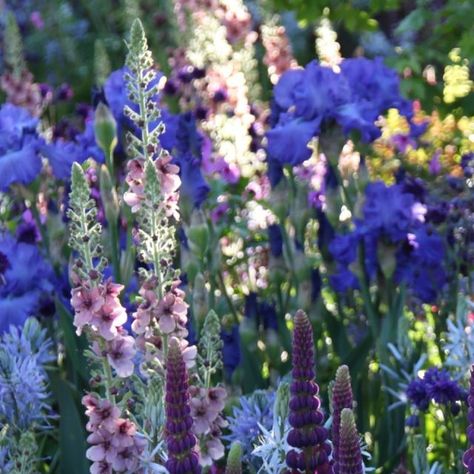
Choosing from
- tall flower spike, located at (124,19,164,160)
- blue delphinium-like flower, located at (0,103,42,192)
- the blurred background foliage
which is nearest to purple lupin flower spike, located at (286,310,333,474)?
tall flower spike, located at (124,19,164,160)

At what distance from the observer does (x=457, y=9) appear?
144 inches

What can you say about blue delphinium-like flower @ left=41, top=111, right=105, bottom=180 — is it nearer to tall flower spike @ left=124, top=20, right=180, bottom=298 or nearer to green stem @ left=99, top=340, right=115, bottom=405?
tall flower spike @ left=124, top=20, right=180, bottom=298

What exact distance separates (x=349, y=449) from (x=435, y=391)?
3.40ft

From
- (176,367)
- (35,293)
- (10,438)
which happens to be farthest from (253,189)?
(176,367)

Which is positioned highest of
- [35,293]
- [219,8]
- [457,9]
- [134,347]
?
[219,8]

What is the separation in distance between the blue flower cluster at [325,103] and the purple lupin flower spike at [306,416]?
5.17ft

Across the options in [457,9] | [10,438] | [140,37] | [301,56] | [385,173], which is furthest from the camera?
[301,56]

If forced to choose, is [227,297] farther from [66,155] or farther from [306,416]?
[306,416]

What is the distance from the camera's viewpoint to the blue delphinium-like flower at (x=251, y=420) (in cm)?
243

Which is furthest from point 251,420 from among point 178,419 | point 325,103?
point 325,103

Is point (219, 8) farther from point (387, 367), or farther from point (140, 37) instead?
point (140, 37)

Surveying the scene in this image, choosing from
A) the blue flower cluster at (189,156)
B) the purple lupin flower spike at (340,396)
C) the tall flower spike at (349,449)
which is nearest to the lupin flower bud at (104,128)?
the blue flower cluster at (189,156)

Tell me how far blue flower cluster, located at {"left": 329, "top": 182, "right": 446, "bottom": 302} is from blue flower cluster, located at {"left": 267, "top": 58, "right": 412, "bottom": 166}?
207 millimetres

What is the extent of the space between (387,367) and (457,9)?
4.26 feet
